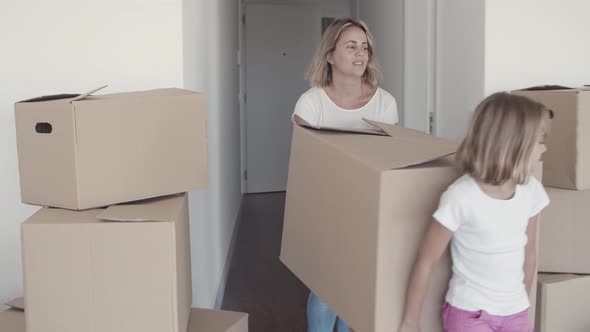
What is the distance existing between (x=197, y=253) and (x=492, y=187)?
1289 mm

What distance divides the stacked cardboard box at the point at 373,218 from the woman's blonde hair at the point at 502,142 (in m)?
0.06

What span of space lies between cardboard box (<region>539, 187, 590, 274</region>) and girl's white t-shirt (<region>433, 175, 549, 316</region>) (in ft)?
2.10

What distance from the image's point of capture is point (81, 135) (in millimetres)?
1399

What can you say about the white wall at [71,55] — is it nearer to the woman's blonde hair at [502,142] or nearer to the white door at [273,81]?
the woman's blonde hair at [502,142]

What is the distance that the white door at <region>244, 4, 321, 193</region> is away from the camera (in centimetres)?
615

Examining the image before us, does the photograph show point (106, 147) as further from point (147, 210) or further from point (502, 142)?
point (502, 142)

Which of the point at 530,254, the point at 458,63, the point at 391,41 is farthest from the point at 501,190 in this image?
the point at 391,41

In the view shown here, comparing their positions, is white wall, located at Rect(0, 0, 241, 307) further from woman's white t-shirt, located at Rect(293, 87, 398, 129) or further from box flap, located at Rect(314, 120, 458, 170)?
box flap, located at Rect(314, 120, 458, 170)

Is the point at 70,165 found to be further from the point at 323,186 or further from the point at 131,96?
the point at 323,186

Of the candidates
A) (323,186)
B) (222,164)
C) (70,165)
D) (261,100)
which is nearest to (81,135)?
(70,165)

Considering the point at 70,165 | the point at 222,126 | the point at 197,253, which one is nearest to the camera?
the point at 70,165

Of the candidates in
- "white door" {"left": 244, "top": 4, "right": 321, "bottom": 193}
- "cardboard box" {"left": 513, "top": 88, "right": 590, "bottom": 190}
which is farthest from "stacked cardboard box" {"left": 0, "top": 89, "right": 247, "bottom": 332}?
"white door" {"left": 244, "top": 4, "right": 321, "bottom": 193}

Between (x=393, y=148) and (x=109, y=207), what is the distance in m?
0.66

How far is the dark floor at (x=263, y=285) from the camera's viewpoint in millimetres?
2855
